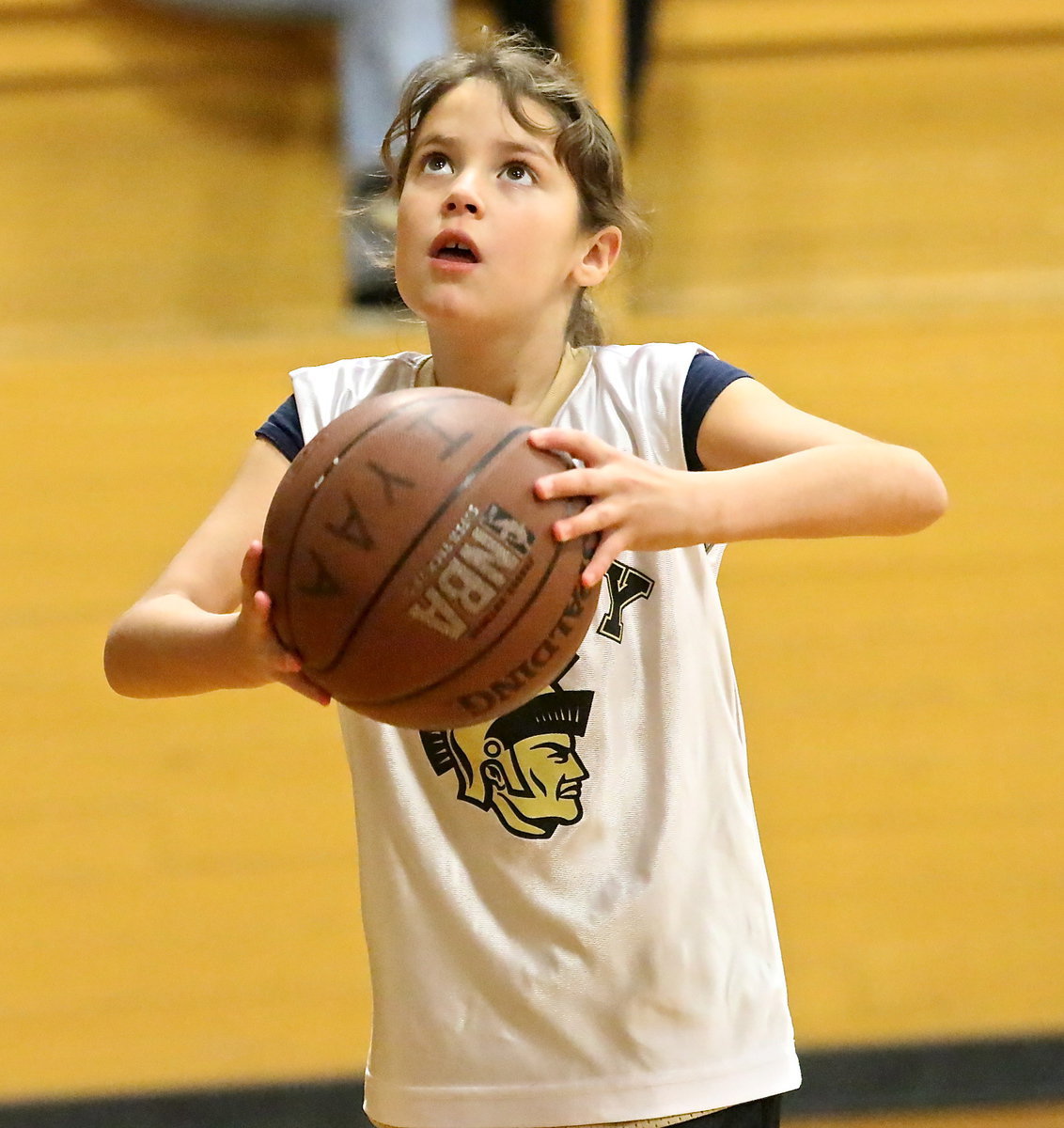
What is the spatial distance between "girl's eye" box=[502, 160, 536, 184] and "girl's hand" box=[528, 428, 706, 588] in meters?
0.45

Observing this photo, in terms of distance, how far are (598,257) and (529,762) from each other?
2.09ft

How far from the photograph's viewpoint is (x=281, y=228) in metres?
4.30

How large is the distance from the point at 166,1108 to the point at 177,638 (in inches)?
93.5

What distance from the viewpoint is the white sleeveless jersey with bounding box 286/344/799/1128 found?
1.67 metres

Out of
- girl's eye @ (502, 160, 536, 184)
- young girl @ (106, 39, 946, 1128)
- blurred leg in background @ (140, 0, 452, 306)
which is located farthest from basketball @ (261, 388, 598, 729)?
blurred leg in background @ (140, 0, 452, 306)

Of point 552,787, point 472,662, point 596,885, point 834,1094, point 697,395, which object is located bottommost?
point 834,1094

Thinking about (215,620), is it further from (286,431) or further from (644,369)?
(644,369)

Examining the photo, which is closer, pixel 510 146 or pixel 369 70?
pixel 510 146

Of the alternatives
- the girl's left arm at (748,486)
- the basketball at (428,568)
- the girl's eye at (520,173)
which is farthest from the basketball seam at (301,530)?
the girl's eye at (520,173)

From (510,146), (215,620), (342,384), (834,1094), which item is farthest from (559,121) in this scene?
(834,1094)

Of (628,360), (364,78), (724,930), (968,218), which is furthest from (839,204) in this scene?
(724,930)

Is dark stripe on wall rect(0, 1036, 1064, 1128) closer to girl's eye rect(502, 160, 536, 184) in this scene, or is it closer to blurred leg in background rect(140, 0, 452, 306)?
blurred leg in background rect(140, 0, 452, 306)

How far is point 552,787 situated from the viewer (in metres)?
1.69

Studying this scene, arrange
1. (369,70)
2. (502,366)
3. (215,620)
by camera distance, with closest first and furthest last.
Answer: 1. (215,620)
2. (502,366)
3. (369,70)
